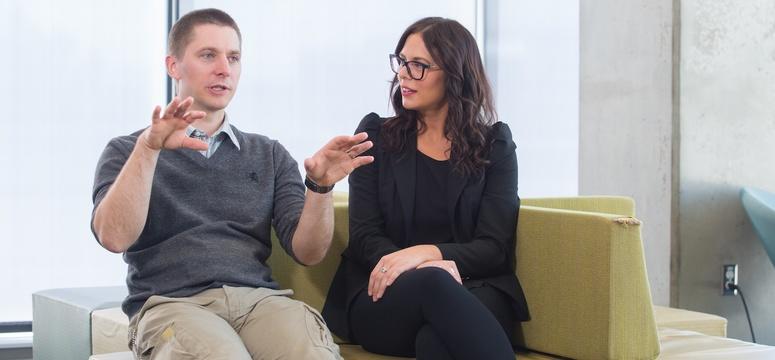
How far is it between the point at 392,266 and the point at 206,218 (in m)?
0.45

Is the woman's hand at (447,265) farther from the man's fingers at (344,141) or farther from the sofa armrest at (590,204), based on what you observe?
the sofa armrest at (590,204)

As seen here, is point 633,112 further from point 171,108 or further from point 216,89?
point 171,108

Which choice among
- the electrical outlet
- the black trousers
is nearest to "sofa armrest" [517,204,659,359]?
the black trousers

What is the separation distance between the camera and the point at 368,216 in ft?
8.29

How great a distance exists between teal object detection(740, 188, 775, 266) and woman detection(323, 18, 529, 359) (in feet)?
5.16

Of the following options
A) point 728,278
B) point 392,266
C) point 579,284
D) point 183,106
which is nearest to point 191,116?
point 183,106

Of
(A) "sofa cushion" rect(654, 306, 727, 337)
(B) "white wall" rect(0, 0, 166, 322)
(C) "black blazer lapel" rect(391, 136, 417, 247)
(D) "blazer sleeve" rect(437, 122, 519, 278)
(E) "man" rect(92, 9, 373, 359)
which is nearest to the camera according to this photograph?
(E) "man" rect(92, 9, 373, 359)

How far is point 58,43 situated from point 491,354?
2.85m

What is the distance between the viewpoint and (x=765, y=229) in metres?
3.77

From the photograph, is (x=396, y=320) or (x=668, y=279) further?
(x=668, y=279)

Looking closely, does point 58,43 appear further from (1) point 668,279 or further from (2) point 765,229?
(2) point 765,229

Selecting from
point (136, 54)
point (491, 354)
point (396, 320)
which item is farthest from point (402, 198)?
point (136, 54)

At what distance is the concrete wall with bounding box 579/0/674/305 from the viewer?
394cm

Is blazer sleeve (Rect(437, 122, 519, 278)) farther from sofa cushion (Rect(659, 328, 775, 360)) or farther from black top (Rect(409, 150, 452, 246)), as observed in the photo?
sofa cushion (Rect(659, 328, 775, 360))
